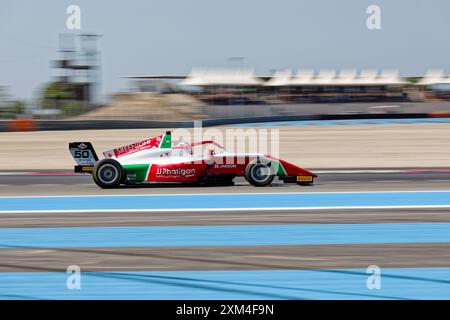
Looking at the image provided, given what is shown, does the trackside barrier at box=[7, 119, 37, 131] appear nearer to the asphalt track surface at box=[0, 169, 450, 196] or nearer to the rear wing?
the asphalt track surface at box=[0, 169, 450, 196]

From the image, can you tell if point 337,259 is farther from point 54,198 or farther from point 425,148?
point 425,148

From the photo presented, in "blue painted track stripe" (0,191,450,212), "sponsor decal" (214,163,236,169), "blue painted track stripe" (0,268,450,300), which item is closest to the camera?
"blue painted track stripe" (0,268,450,300)

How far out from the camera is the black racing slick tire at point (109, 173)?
42.9 ft

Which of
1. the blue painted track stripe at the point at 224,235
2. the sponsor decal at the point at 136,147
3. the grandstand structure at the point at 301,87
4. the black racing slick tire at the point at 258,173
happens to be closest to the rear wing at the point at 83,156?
the sponsor decal at the point at 136,147

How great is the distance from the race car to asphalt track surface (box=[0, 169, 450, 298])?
25 centimetres

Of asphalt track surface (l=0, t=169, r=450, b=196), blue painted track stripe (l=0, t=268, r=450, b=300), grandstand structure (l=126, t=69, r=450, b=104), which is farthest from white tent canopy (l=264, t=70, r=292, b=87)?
blue painted track stripe (l=0, t=268, r=450, b=300)

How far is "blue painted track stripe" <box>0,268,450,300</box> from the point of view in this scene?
246 inches

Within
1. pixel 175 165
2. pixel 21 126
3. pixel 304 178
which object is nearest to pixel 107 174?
pixel 175 165

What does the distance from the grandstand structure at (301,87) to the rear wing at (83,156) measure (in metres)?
46.0

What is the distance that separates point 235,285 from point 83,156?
7.33 metres

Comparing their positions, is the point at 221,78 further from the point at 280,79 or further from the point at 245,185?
the point at 245,185

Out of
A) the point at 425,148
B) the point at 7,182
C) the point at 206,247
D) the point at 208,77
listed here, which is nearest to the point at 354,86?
the point at 208,77

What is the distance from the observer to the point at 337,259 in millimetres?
7430

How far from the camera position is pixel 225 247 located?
26.2 ft
